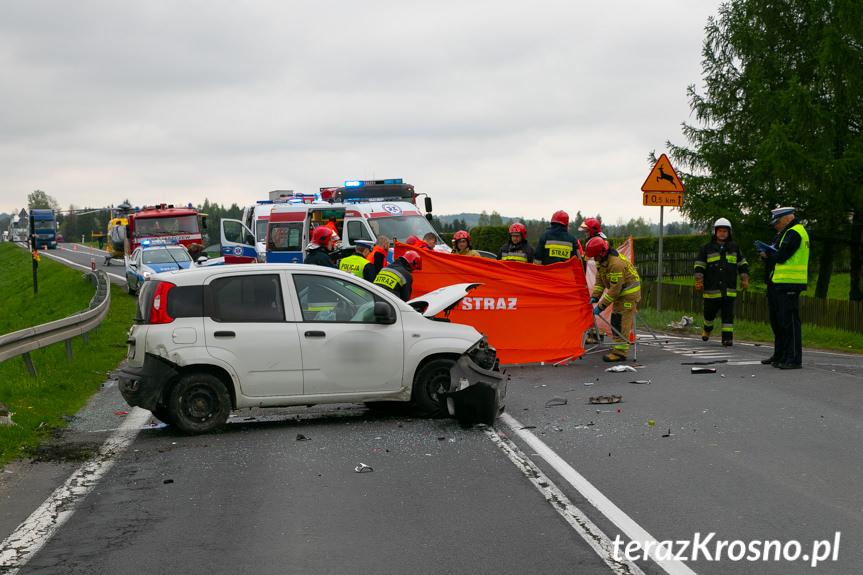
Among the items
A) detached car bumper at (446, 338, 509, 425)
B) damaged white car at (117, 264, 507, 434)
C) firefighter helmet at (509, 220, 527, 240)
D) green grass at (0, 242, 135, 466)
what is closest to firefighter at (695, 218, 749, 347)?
firefighter helmet at (509, 220, 527, 240)

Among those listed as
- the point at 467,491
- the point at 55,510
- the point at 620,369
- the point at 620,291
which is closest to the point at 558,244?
the point at 620,291

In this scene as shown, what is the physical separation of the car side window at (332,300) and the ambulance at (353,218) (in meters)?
12.0

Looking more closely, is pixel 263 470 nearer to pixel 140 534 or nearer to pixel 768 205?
pixel 140 534

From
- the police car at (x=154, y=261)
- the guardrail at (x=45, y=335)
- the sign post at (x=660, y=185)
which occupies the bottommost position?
the guardrail at (x=45, y=335)

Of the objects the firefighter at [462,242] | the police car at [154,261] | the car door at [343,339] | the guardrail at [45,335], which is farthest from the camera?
the police car at [154,261]

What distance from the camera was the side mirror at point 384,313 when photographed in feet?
29.7

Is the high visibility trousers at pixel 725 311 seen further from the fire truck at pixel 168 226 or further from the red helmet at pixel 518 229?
the fire truck at pixel 168 226

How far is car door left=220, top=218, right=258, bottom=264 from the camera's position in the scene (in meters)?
28.8

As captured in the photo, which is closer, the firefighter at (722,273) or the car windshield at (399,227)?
the firefighter at (722,273)

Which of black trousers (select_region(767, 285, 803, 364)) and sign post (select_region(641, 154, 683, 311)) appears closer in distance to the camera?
black trousers (select_region(767, 285, 803, 364))

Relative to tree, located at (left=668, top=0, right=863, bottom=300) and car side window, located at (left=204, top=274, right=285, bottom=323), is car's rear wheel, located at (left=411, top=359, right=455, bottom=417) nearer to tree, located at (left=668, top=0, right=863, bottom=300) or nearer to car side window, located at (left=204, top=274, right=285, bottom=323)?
car side window, located at (left=204, top=274, right=285, bottom=323)

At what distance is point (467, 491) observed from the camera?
6363mm

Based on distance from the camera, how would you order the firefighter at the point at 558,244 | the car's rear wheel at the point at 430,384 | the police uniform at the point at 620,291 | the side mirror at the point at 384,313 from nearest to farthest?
the side mirror at the point at 384,313
the car's rear wheel at the point at 430,384
the police uniform at the point at 620,291
the firefighter at the point at 558,244

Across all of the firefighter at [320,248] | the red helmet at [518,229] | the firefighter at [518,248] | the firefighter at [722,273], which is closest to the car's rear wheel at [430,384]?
the firefighter at [320,248]
